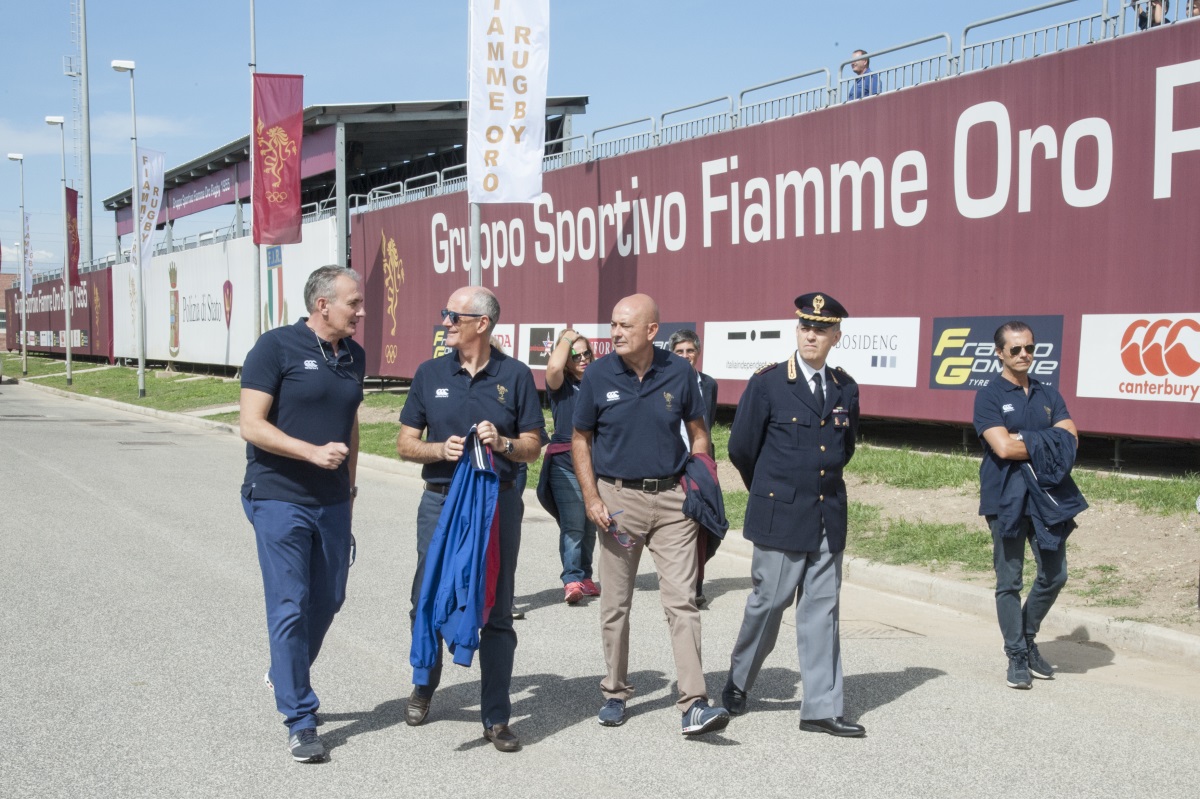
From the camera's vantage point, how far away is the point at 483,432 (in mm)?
5152

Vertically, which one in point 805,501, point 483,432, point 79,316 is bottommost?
point 805,501

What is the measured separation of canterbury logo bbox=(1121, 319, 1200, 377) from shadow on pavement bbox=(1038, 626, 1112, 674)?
468 cm

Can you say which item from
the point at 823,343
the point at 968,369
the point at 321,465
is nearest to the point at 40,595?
the point at 321,465

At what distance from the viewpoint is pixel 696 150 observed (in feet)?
59.1

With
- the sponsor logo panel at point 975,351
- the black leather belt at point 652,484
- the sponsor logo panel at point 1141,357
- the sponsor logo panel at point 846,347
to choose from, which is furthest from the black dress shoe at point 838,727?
the sponsor logo panel at point 846,347

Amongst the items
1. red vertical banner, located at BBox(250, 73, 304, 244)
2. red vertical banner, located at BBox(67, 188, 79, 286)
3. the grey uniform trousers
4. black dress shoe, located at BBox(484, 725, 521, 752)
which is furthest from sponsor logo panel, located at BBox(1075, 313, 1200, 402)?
red vertical banner, located at BBox(67, 188, 79, 286)

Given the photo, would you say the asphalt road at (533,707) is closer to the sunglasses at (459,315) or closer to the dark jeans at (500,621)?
the dark jeans at (500,621)

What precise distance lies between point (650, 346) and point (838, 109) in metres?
10.7

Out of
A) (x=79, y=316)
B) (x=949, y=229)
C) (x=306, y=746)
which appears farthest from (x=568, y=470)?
(x=79, y=316)

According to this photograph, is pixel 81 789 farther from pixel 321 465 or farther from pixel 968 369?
pixel 968 369

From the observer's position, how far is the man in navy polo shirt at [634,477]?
5.52m

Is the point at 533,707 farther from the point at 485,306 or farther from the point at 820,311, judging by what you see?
the point at 820,311

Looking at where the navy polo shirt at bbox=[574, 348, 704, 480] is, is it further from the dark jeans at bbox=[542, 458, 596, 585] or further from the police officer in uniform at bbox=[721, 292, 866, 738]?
the dark jeans at bbox=[542, 458, 596, 585]

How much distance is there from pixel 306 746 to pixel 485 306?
2.00m
